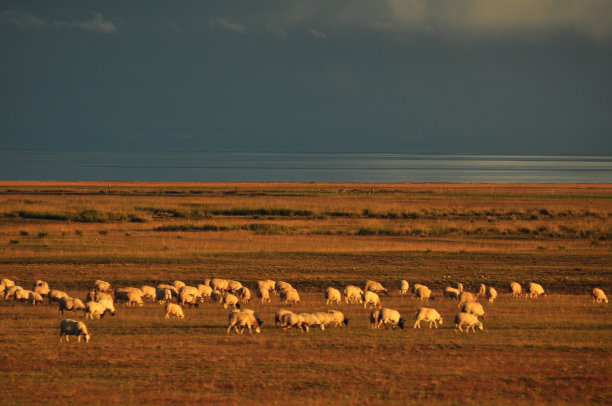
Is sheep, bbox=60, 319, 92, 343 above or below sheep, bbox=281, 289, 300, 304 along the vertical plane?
below

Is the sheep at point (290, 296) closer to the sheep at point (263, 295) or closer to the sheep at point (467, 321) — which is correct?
the sheep at point (263, 295)

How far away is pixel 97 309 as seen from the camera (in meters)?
18.2

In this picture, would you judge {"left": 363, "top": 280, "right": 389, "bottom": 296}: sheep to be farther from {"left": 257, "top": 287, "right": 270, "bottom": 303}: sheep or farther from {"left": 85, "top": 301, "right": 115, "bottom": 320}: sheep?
{"left": 85, "top": 301, "right": 115, "bottom": 320}: sheep

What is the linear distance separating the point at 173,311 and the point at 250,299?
383 centimetres

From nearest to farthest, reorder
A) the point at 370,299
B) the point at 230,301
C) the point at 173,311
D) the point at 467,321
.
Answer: the point at 467,321 < the point at 173,311 < the point at 230,301 < the point at 370,299

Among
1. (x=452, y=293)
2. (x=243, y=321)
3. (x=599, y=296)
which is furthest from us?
(x=599, y=296)

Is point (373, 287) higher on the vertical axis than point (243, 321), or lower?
higher

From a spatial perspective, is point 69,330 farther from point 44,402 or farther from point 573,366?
point 573,366

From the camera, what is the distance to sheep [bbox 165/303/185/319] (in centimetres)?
1859

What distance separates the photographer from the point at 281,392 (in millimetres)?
12703

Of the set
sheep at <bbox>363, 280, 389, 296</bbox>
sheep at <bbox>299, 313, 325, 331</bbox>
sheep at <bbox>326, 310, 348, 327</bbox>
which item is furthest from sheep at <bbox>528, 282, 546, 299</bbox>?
sheep at <bbox>299, 313, 325, 331</bbox>

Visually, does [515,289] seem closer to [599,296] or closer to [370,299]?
[599,296]

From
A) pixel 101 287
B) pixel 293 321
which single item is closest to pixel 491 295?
pixel 293 321

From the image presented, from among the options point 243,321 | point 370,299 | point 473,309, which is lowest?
point 243,321
